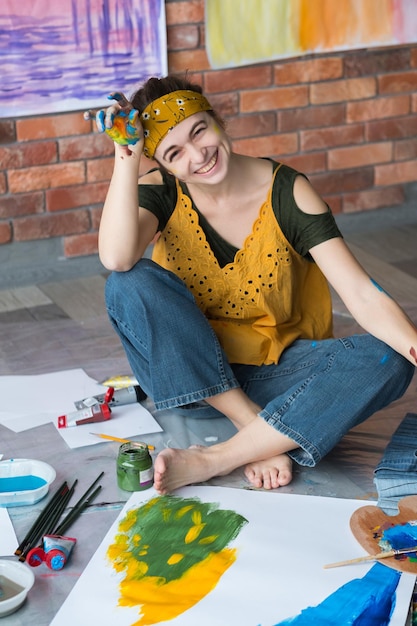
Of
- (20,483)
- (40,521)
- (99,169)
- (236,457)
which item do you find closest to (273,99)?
(99,169)

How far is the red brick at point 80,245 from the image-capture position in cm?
Result: 343

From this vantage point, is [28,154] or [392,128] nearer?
[28,154]

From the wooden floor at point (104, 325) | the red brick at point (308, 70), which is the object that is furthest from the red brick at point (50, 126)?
the red brick at point (308, 70)

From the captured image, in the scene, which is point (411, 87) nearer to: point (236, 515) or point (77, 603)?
point (236, 515)

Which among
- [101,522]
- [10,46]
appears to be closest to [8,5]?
[10,46]

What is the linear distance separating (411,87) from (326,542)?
2.46 m

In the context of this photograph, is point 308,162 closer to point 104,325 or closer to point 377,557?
point 104,325

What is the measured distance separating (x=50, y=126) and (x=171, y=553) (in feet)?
6.35

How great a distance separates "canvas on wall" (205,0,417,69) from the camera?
3367 mm

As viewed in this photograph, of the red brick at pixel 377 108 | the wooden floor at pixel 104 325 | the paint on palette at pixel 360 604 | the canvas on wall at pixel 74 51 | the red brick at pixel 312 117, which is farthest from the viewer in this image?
the red brick at pixel 377 108

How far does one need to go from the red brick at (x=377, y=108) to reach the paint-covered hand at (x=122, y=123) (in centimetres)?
189

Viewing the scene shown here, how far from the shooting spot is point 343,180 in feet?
12.3

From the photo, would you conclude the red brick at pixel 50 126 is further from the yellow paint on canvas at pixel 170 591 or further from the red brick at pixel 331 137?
the yellow paint on canvas at pixel 170 591

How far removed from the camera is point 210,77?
11.3ft
